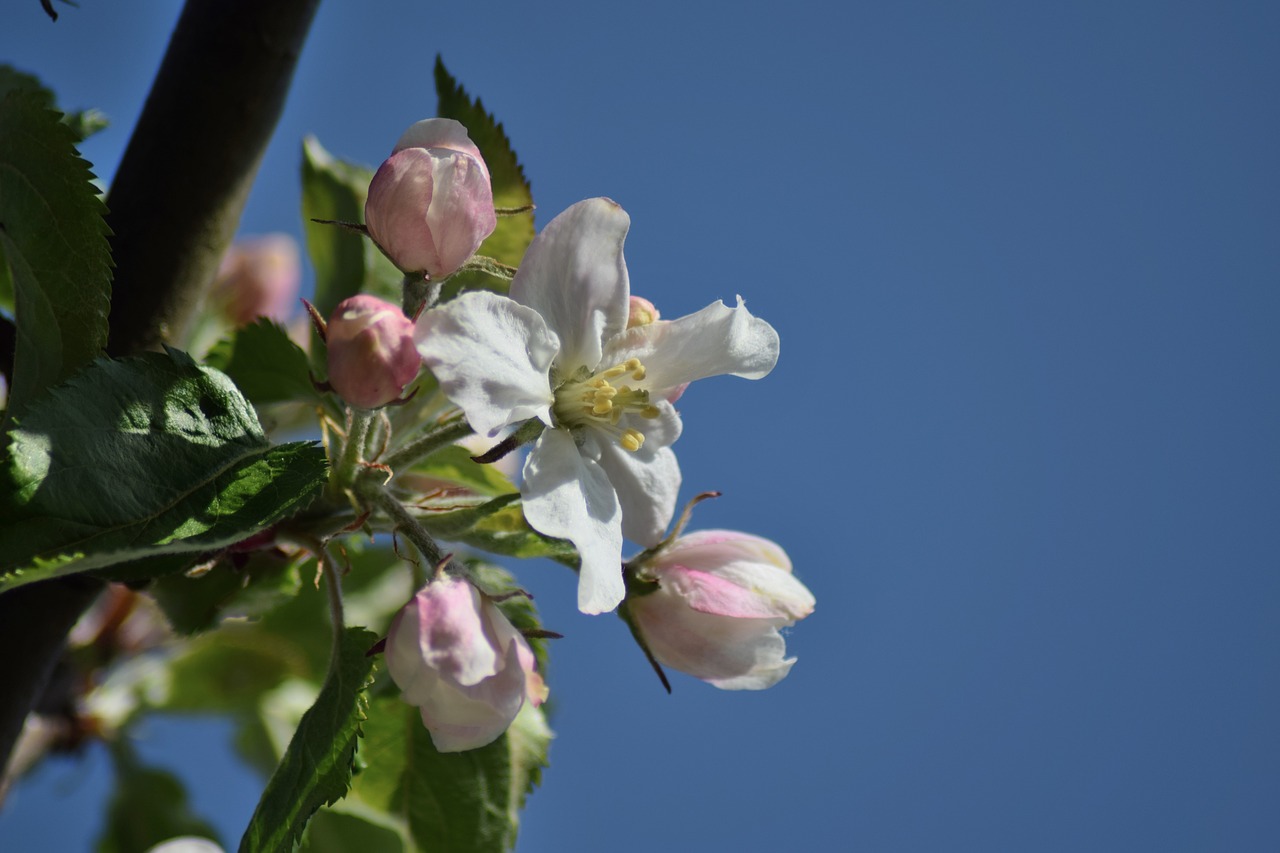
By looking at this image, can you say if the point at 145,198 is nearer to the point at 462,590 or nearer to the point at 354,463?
the point at 354,463

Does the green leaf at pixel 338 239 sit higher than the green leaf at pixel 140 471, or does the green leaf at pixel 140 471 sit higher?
the green leaf at pixel 338 239

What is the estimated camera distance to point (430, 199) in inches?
34.6

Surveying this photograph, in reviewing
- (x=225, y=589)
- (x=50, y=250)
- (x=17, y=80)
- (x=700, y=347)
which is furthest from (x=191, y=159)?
(x=700, y=347)

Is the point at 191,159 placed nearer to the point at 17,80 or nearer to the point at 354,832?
the point at 17,80

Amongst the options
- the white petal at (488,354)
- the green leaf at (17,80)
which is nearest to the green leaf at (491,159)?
the white petal at (488,354)

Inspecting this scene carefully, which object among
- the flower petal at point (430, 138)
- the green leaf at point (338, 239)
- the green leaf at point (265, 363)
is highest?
the green leaf at point (338, 239)

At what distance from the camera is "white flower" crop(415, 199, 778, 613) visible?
2.64 feet

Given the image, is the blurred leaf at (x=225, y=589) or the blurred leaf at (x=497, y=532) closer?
the blurred leaf at (x=497, y=532)

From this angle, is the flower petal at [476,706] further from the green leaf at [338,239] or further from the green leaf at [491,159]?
the green leaf at [338,239]

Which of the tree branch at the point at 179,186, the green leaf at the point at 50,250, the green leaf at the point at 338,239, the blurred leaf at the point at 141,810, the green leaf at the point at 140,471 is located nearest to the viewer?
the green leaf at the point at 140,471

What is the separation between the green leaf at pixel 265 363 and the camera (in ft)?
3.62

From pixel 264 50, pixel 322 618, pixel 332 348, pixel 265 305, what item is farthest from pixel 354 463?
pixel 265 305

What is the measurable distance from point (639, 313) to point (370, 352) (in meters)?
0.24

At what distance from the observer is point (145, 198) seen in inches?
44.1
